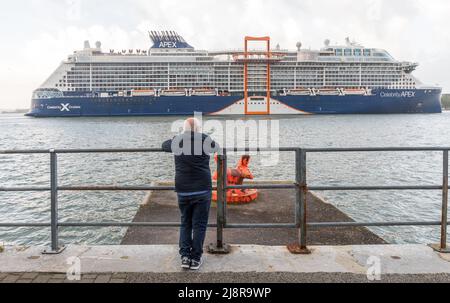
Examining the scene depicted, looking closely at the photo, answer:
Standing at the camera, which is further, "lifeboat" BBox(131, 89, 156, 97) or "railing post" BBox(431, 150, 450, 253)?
"lifeboat" BBox(131, 89, 156, 97)

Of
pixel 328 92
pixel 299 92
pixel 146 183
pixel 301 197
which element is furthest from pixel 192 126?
pixel 328 92

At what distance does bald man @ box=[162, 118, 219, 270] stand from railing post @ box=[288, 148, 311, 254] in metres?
0.94

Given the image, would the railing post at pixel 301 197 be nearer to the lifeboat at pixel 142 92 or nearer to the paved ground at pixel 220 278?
the paved ground at pixel 220 278

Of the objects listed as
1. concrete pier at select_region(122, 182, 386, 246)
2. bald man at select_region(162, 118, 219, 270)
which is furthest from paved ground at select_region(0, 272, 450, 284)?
concrete pier at select_region(122, 182, 386, 246)

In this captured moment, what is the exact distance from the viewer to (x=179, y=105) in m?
73.4

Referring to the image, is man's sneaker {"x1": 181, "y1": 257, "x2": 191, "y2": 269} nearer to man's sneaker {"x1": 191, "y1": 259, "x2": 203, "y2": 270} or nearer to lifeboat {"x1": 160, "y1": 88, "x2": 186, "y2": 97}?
man's sneaker {"x1": 191, "y1": 259, "x2": 203, "y2": 270}

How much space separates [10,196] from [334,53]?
8034cm

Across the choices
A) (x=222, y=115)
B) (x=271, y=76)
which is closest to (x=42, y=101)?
(x=222, y=115)

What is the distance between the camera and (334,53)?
8394 cm

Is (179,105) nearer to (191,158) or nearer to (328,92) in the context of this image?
(328,92)

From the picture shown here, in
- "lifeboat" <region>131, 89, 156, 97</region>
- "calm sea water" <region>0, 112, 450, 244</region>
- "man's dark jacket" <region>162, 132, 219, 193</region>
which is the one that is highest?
"lifeboat" <region>131, 89, 156, 97</region>

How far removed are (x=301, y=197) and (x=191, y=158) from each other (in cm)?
130

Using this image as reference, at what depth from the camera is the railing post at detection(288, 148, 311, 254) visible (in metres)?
4.19
